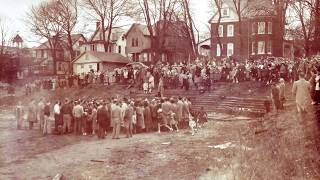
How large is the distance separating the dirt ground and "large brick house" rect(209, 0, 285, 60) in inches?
751

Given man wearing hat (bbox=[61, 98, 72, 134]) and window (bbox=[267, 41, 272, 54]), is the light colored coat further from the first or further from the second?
window (bbox=[267, 41, 272, 54])

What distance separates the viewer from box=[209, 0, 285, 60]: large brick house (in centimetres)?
3528

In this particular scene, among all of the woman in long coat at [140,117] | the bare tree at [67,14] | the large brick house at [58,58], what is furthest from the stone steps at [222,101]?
the large brick house at [58,58]

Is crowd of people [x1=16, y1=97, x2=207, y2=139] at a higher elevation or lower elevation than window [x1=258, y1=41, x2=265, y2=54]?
lower

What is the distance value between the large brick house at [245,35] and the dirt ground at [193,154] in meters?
19.1

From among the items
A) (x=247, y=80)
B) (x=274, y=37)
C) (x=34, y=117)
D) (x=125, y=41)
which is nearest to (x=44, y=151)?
(x=34, y=117)

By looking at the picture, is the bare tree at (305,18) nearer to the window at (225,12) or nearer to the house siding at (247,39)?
the house siding at (247,39)

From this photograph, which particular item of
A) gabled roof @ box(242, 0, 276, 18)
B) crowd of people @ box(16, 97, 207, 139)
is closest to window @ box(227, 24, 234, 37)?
gabled roof @ box(242, 0, 276, 18)

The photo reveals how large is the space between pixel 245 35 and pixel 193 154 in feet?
101

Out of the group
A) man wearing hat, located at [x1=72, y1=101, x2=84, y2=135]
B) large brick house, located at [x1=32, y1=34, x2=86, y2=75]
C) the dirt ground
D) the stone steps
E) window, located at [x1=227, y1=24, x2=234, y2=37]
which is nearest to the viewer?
the dirt ground

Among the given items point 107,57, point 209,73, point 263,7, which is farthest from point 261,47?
point 209,73

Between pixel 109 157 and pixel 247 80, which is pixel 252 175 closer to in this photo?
pixel 109 157

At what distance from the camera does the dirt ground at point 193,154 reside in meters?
9.71

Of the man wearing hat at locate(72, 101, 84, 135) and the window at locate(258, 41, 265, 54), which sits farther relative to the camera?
the window at locate(258, 41, 265, 54)
